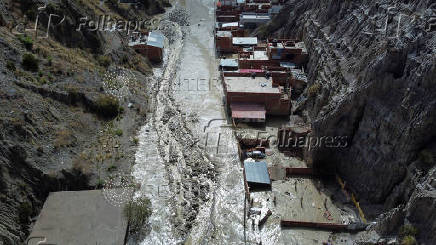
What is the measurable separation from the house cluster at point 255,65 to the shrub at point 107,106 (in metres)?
16.8

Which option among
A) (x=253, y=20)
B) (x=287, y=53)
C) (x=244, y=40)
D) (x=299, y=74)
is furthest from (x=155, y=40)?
(x=299, y=74)

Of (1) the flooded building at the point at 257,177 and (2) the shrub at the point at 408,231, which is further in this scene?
(1) the flooded building at the point at 257,177

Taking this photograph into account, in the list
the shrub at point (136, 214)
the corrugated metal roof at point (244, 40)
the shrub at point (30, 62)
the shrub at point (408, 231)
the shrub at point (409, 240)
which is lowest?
the shrub at point (136, 214)

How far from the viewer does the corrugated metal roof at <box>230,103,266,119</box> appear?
52469 millimetres

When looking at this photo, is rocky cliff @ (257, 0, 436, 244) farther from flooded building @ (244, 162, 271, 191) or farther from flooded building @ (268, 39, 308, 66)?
flooded building @ (268, 39, 308, 66)

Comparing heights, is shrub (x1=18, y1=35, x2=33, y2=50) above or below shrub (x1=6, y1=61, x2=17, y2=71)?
above

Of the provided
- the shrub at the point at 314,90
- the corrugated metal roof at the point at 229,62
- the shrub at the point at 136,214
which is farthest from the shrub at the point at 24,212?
the corrugated metal roof at the point at 229,62

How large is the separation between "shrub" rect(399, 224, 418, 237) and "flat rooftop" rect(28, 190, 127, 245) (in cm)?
2627

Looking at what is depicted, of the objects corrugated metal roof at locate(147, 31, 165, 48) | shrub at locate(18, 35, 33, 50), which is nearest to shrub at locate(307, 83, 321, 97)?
corrugated metal roof at locate(147, 31, 165, 48)

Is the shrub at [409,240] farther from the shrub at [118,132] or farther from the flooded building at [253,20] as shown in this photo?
the flooded building at [253,20]

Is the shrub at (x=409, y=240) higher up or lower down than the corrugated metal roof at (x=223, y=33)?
lower down

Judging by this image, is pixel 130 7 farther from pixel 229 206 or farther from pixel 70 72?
pixel 229 206

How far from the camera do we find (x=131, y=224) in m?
37.2

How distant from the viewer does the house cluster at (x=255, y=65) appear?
177 ft
